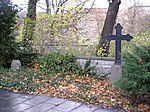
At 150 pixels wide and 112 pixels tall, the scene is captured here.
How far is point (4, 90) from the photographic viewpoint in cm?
477

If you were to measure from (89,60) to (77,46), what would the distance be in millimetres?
1530

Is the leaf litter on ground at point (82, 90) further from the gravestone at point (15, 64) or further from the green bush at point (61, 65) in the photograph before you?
the gravestone at point (15, 64)

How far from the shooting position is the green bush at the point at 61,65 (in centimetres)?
624

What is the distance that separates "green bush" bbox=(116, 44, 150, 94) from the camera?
3750 mm

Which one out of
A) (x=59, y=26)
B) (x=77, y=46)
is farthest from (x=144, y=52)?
(x=59, y=26)

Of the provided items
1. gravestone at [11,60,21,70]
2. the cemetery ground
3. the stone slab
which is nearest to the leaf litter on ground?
the cemetery ground

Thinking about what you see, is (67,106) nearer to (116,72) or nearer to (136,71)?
(136,71)

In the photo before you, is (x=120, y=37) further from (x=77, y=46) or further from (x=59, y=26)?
(x=59, y=26)

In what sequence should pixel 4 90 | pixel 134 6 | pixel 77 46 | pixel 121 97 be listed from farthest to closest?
pixel 134 6 < pixel 77 46 < pixel 4 90 < pixel 121 97

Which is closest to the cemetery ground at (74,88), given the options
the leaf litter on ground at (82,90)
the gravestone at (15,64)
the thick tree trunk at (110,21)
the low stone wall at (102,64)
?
the leaf litter on ground at (82,90)

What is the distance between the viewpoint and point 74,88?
4859 millimetres

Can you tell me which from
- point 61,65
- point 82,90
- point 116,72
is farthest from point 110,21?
point 82,90

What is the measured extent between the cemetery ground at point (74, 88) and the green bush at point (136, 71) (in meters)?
0.28

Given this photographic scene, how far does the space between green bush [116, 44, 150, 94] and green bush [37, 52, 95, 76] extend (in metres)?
2.16
